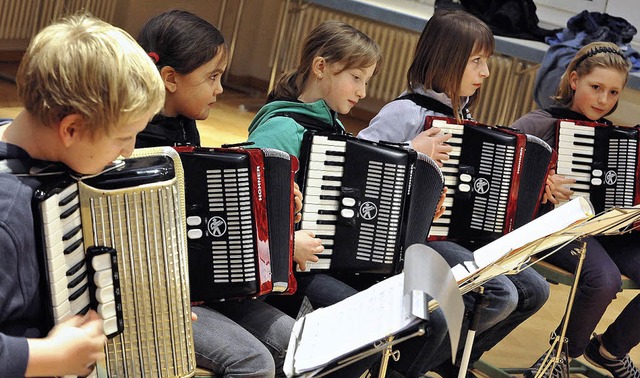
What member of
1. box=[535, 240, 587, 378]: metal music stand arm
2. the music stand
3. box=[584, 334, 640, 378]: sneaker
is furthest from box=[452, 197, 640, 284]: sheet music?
box=[584, 334, 640, 378]: sneaker

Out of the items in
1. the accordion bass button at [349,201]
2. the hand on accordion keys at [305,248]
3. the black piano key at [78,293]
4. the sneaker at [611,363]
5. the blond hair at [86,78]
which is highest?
the blond hair at [86,78]

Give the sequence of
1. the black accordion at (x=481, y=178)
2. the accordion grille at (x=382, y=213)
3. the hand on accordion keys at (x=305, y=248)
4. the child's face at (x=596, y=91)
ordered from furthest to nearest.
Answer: the child's face at (x=596, y=91) → the black accordion at (x=481, y=178) → the accordion grille at (x=382, y=213) → the hand on accordion keys at (x=305, y=248)

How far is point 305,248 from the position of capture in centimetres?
252

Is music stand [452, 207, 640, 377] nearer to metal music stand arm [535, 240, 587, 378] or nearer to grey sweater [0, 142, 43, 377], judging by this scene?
metal music stand arm [535, 240, 587, 378]

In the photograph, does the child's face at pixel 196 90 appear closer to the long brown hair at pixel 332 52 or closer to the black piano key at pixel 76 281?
the long brown hair at pixel 332 52

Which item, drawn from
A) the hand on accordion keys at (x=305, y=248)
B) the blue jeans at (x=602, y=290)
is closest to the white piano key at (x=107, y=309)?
the hand on accordion keys at (x=305, y=248)

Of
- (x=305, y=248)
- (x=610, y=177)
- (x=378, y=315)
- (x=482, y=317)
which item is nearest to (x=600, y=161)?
(x=610, y=177)

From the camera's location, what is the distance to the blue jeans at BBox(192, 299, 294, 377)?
216 centimetres

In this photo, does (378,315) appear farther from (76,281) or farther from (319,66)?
(319,66)

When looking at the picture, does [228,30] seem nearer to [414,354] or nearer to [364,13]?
[364,13]

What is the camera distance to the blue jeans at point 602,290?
10.4 feet

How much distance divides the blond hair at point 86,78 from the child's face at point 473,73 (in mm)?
1772

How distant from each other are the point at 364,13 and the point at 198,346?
14.1ft

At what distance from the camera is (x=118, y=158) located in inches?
68.8
